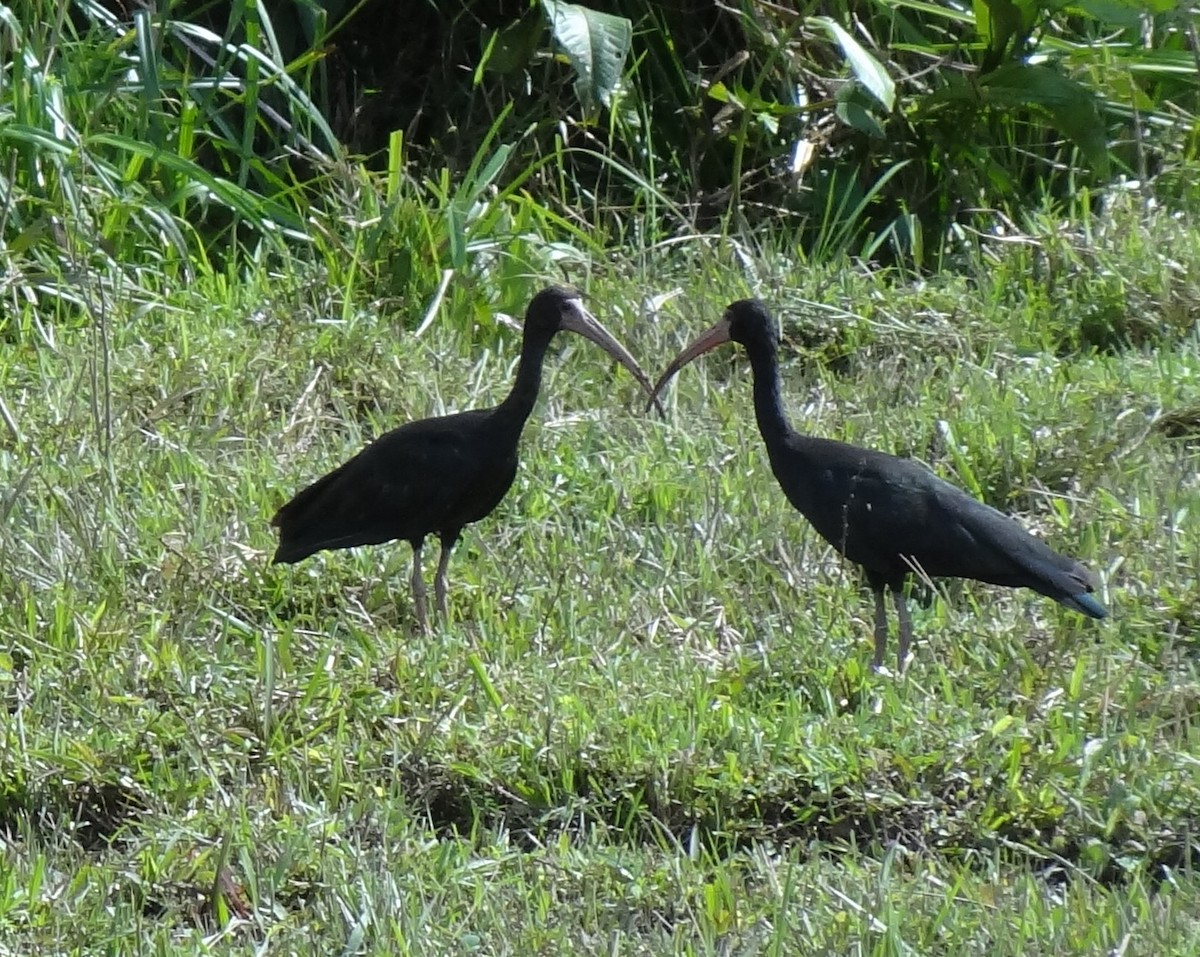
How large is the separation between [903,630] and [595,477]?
139cm

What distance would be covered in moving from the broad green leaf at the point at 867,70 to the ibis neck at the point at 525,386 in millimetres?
2158

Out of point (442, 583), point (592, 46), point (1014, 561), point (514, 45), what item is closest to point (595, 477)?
point (442, 583)

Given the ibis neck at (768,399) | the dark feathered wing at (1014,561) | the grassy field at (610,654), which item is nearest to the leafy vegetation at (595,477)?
the grassy field at (610,654)

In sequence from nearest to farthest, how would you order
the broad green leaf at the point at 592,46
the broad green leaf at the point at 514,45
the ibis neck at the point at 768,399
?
1. the ibis neck at the point at 768,399
2. the broad green leaf at the point at 592,46
3. the broad green leaf at the point at 514,45

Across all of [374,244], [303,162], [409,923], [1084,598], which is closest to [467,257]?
[374,244]

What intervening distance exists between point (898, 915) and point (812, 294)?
12.5 feet

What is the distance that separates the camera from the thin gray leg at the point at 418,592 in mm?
5257

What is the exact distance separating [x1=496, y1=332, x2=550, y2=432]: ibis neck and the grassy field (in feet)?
1.22

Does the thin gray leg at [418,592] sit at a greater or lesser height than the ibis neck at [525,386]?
lesser

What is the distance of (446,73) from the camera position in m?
8.46

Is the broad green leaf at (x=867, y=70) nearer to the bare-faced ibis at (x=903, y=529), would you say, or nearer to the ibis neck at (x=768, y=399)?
the ibis neck at (x=768, y=399)

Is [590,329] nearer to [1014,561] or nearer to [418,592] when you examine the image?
[418,592]

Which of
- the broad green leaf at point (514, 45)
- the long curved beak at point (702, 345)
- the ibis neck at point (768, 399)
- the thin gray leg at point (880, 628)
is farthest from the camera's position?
the broad green leaf at point (514, 45)

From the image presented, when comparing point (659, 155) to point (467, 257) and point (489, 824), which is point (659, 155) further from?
point (489, 824)
